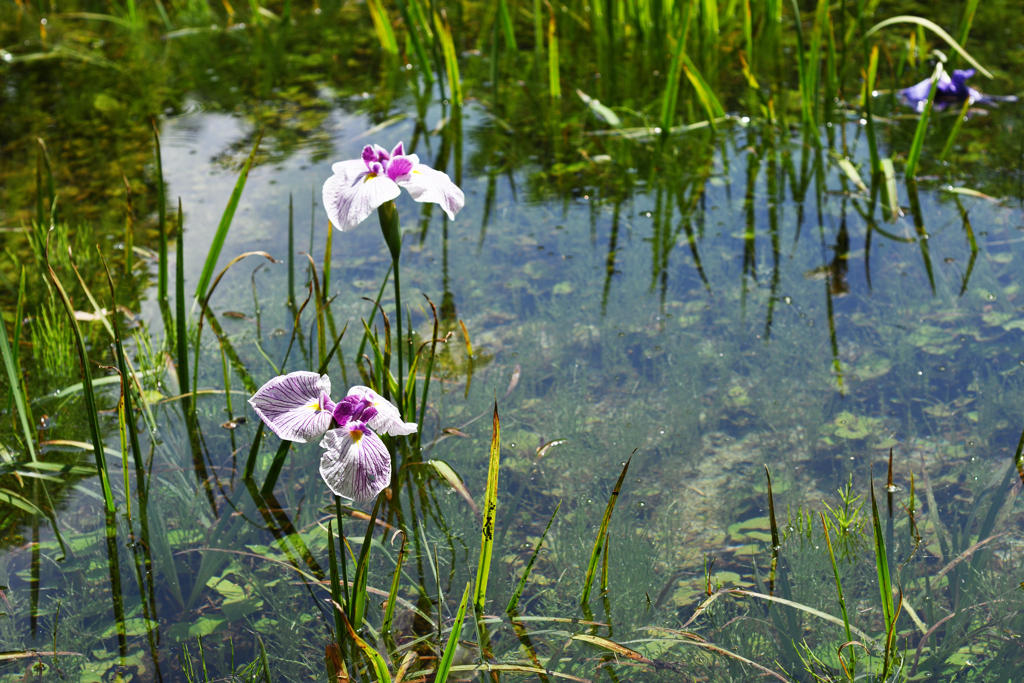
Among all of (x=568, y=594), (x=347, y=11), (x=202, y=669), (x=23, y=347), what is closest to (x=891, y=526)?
(x=568, y=594)

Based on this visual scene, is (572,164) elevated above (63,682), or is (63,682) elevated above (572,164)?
(572,164)

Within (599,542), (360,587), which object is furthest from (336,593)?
(599,542)

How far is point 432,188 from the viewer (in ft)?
5.20

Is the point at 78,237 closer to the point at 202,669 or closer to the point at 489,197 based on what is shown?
the point at 489,197

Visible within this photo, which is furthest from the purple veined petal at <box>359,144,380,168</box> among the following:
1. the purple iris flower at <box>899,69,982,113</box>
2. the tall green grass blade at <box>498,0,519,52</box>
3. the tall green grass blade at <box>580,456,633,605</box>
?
the purple iris flower at <box>899,69,982,113</box>

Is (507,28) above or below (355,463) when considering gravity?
above

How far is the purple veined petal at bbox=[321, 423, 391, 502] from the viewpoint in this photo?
136cm

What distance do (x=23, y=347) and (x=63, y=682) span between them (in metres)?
1.32

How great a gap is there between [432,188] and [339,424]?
527mm

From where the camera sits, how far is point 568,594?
5.90ft

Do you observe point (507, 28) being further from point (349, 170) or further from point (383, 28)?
point (349, 170)

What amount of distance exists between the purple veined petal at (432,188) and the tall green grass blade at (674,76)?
78.7 inches

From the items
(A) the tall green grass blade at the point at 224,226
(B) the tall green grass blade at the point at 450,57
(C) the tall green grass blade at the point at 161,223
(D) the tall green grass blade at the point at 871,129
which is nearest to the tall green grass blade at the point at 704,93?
(D) the tall green grass blade at the point at 871,129

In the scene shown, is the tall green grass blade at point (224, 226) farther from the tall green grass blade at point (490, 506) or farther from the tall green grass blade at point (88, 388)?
the tall green grass blade at point (490, 506)
